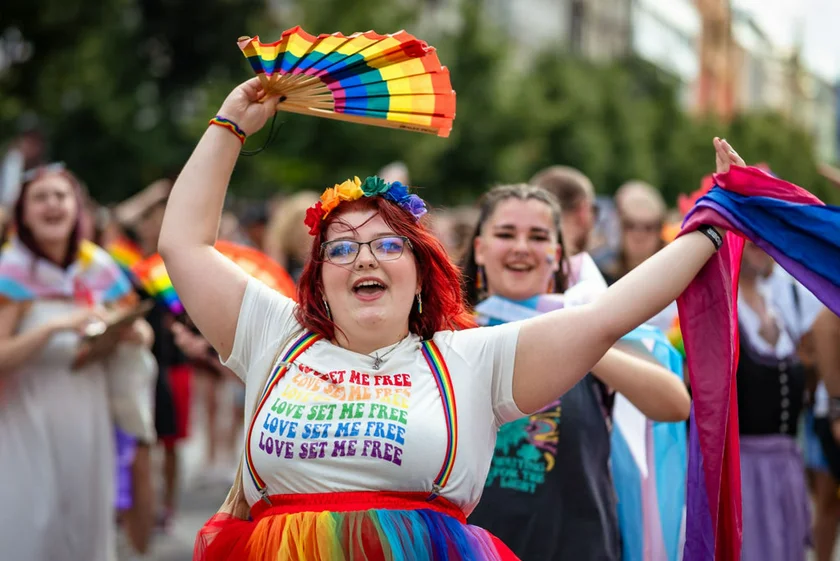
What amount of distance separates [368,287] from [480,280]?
4.87 ft

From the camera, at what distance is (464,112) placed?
23797mm

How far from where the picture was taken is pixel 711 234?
10.2 feet

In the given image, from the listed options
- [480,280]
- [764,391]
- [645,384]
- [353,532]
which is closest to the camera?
[353,532]

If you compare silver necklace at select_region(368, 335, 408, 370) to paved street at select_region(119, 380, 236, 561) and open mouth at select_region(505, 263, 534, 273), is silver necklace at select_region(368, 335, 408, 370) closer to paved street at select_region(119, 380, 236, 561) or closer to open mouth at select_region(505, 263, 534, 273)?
open mouth at select_region(505, 263, 534, 273)

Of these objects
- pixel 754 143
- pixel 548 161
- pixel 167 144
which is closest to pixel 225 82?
pixel 167 144

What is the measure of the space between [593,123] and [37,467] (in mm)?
30919

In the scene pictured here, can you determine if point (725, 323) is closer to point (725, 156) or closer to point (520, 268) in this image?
point (725, 156)

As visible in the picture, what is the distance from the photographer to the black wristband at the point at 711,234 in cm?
311

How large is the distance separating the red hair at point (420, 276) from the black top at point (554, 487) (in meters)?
0.88

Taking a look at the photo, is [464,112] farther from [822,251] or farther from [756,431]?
[822,251]

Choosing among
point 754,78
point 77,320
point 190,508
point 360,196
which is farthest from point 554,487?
point 754,78

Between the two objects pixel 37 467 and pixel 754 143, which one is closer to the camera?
pixel 37 467

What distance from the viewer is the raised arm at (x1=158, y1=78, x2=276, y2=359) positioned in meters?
3.21

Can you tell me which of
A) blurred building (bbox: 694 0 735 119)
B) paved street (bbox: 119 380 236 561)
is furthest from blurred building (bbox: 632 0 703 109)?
paved street (bbox: 119 380 236 561)
